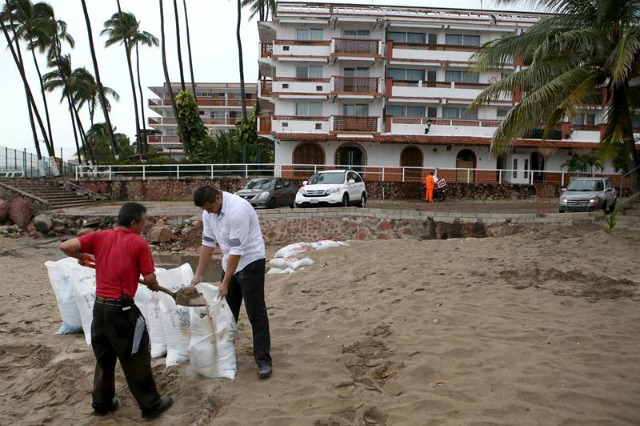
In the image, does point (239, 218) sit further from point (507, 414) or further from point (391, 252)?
point (391, 252)

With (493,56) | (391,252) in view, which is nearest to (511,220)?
(493,56)

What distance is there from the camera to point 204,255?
15.8 feet

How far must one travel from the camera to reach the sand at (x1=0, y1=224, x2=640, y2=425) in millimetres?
3689

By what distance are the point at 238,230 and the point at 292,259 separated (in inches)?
Result: 253

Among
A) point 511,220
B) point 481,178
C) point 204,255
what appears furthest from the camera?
point 481,178

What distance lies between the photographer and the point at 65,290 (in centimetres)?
570

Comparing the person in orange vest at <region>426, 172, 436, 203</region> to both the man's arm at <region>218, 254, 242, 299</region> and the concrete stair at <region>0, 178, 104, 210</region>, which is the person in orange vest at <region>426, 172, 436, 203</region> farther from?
the man's arm at <region>218, 254, 242, 299</region>

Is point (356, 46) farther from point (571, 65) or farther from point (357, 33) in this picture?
point (571, 65)

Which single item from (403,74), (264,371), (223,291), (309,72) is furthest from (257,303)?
(403,74)

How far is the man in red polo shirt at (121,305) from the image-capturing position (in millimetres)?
3824

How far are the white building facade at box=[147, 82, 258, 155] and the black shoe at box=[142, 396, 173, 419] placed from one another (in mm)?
52537

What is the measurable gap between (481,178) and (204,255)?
A: 2706 centimetres

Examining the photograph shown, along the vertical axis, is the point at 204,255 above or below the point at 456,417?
above

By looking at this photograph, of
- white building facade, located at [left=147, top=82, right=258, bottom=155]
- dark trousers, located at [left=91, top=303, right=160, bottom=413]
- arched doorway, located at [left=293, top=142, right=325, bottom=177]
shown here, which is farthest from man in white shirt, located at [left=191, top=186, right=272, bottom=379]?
white building facade, located at [left=147, top=82, right=258, bottom=155]
